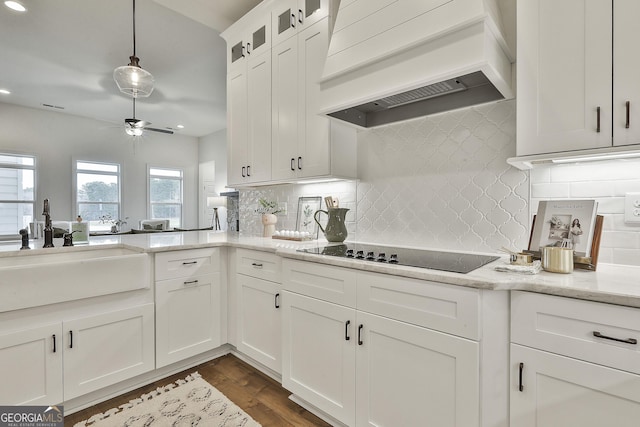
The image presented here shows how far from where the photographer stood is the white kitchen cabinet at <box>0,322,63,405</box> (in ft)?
5.04

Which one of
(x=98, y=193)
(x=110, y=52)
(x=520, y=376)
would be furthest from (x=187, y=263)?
(x=98, y=193)

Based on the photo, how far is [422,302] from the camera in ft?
4.12

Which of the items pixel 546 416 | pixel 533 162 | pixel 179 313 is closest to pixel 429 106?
pixel 533 162

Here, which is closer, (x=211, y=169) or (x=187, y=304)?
(x=187, y=304)

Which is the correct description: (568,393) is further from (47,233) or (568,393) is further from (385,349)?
(47,233)

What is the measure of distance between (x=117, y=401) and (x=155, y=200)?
6.69m

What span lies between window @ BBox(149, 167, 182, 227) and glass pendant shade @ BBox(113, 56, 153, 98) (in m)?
5.18

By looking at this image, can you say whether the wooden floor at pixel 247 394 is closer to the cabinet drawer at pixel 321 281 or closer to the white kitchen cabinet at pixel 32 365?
the white kitchen cabinet at pixel 32 365

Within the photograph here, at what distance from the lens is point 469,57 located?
1.29 metres

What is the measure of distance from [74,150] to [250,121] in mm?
6027

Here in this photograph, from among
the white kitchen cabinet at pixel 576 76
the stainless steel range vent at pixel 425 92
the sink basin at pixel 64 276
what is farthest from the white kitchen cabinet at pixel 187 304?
the white kitchen cabinet at pixel 576 76

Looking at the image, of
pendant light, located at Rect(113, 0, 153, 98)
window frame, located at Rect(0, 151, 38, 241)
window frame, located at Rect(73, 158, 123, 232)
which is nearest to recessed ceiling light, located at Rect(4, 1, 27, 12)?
pendant light, located at Rect(113, 0, 153, 98)

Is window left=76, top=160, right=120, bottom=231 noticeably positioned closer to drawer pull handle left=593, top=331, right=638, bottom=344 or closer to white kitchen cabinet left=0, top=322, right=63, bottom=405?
white kitchen cabinet left=0, top=322, right=63, bottom=405

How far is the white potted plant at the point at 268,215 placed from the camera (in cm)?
273
